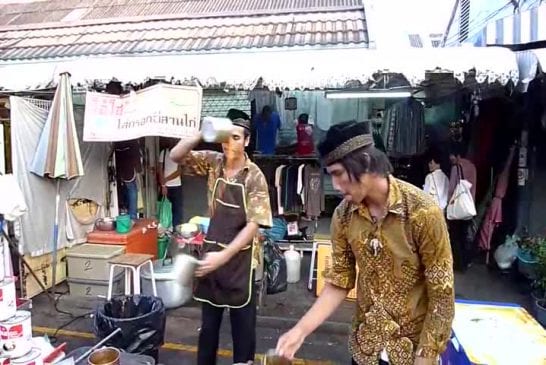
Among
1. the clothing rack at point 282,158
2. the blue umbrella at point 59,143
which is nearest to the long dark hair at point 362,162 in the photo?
the blue umbrella at point 59,143

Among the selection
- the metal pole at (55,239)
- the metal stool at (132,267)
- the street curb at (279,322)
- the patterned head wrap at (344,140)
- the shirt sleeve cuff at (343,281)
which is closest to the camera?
the patterned head wrap at (344,140)

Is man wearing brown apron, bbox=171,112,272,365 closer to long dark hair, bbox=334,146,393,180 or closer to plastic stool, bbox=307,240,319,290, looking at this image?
long dark hair, bbox=334,146,393,180

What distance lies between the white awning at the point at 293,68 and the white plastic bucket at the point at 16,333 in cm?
248

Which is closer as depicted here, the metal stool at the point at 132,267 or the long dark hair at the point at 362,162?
the long dark hair at the point at 362,162

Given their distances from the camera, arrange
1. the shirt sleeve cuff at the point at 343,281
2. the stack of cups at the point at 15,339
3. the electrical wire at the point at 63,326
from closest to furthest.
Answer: the shirt sleeve cuff at the point at 343,281 → the stack of cups at the point at 15,339 → the electrical wire at the point at 63,326

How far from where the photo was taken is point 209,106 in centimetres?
727

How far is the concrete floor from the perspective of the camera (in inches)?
156

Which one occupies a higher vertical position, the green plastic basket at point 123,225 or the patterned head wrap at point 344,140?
the patterned head wrap at point 344,140

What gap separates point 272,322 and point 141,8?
7.21m

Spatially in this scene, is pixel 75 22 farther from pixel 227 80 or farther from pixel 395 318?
pixel 395 318

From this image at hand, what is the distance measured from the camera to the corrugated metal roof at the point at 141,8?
8.02 metres

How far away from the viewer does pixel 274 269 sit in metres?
5.38

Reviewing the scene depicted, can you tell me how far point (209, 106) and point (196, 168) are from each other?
15.0 ft

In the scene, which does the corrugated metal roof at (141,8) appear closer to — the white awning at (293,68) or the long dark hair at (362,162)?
the white awning at (293,68)
